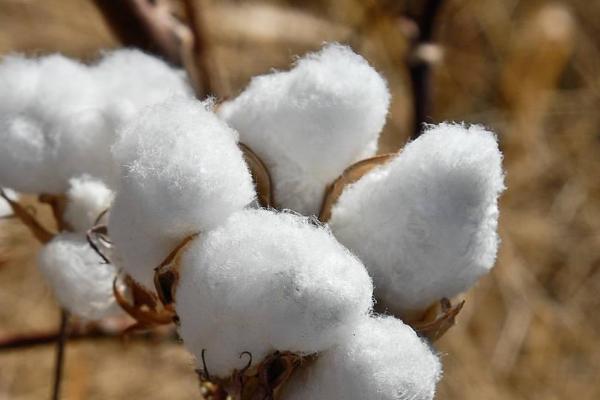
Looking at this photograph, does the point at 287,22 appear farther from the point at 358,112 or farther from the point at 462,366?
the point at 358,112

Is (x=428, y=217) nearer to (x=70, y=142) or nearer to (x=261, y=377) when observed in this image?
(x=261, y=377)

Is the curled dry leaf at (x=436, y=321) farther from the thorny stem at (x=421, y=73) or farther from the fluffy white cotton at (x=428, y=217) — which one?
the thorny stem at (x=421, y=73)

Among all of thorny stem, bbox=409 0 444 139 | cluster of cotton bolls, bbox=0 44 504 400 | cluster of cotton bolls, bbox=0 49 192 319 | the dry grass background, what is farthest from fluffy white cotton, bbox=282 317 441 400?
the dry grass background

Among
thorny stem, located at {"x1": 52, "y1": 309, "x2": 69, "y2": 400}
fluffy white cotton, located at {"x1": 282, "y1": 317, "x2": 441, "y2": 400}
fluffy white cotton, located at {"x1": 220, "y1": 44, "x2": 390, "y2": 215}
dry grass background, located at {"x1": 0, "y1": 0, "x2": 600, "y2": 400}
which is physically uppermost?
fluffy white cotton, located at {"x1": 220, "y1": 44, "x2": 390, "y2": 215}

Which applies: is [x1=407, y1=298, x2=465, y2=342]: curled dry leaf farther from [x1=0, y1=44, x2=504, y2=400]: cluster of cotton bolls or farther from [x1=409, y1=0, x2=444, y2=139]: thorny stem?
[x1=409, y1=0, x2=444, y2=139]: thorny stem

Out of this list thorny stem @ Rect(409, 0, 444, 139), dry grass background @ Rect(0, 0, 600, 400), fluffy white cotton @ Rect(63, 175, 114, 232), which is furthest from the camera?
dry grass background @ Rect(0, 0, 600, 400)

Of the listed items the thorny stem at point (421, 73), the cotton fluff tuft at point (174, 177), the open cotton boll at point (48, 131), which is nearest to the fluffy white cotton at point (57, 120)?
the open cotton boll at point (48, 131)

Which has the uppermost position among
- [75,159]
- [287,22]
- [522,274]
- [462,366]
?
[75,159]

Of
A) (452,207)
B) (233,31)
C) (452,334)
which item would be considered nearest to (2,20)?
(233,31)
